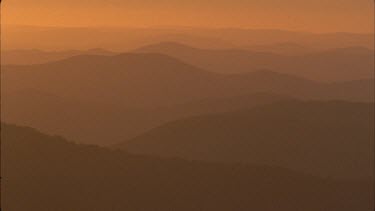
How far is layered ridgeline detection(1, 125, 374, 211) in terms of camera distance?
2.44 meters

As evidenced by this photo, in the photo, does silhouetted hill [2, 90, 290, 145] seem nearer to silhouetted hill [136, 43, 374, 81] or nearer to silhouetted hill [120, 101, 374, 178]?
silhouetted hill [120, 101, 374, 178]

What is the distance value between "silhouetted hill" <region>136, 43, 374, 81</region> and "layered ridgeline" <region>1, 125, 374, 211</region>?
1.90 feet

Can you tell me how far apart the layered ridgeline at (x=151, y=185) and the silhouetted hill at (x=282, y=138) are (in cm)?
6

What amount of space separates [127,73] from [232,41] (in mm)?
642

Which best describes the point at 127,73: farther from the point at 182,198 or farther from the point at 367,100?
the point at 367,100

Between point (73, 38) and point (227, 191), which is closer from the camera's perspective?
point (227, 191)

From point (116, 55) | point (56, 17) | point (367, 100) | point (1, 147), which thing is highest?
point (56, 17)

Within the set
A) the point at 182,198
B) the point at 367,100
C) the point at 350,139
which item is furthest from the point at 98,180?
the point at 367,100

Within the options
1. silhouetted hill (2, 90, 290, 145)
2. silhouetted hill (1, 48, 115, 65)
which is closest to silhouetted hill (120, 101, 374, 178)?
silhouetted hill (2, 90, 290, 145)

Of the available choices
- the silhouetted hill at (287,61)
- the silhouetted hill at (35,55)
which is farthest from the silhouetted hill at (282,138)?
the silhouetted hill at (35,55)

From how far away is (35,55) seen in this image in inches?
103

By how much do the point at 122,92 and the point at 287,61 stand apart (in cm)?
98

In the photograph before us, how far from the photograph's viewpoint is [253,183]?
2449mm

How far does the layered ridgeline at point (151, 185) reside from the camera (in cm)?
244
